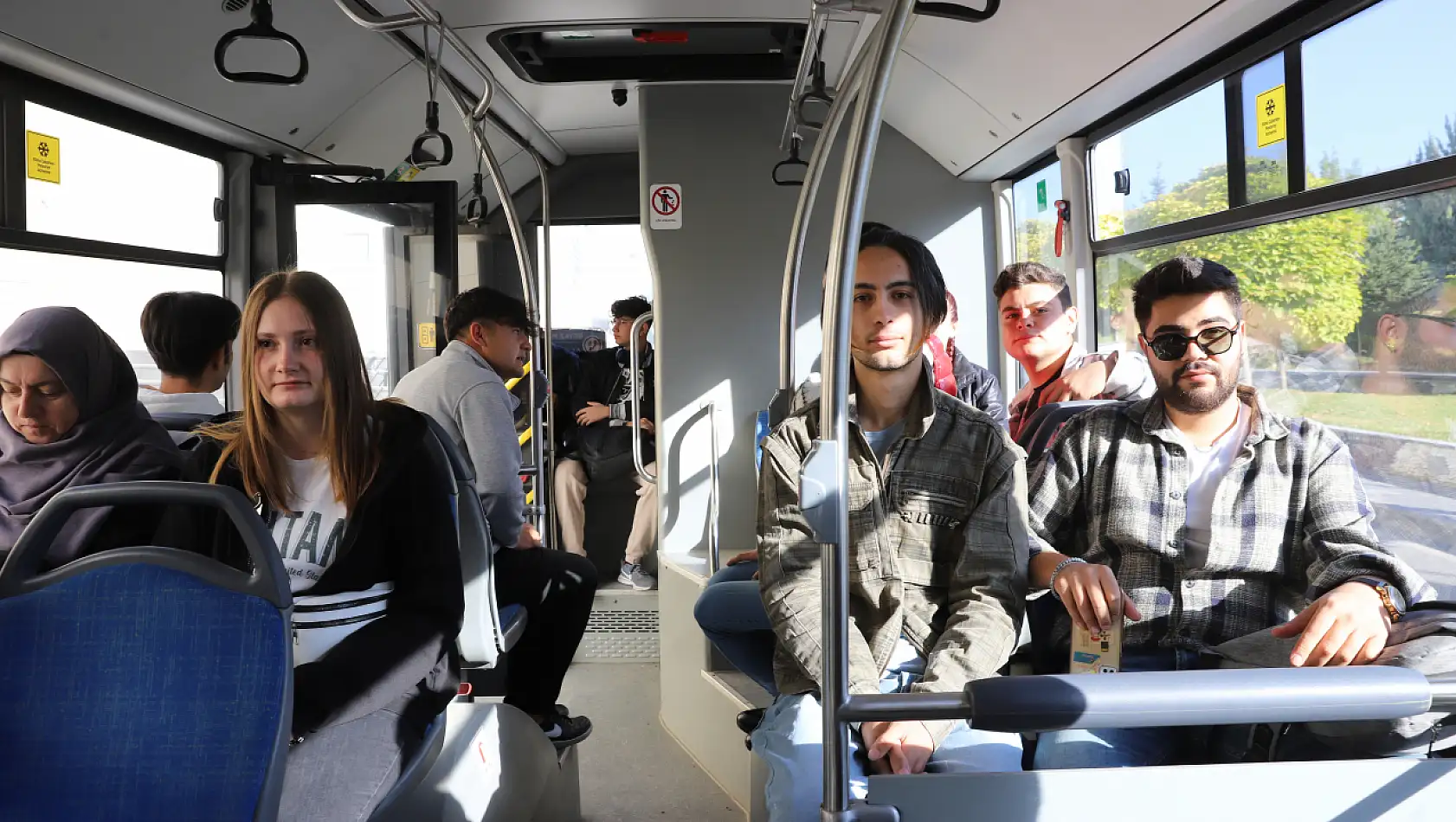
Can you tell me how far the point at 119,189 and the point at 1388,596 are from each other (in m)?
4.34

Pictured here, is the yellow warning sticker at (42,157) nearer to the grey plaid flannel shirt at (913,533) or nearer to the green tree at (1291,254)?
the grey plaid flannel shirt at (913,533)

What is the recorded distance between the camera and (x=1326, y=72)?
2.62 metres

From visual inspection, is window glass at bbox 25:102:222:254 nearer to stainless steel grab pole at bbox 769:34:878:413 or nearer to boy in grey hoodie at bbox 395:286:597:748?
boy in grey hoodie at bbox 395:286:597:748

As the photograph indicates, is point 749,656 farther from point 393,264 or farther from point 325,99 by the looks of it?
point 393,264

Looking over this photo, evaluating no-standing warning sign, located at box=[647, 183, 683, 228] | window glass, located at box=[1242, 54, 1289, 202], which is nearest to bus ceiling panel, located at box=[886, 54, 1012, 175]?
no-standing warning sign, located at box=[647, 183, 683, 228]

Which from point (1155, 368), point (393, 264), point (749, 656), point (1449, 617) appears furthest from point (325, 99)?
point (1449, 617)

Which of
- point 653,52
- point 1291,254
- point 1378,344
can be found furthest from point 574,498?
point 1378,344

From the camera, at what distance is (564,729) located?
3350 mm

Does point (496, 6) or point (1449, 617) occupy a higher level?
point (496, 6)

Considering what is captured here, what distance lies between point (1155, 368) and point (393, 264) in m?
4.51

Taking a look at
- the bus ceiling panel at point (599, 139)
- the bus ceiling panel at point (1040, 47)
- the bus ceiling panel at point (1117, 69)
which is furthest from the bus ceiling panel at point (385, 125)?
the bus ceiling panel at point (1117, 69)

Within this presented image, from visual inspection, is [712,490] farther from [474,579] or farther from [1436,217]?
[1436,217]

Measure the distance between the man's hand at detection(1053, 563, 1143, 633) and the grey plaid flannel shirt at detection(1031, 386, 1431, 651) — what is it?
0.66 ft

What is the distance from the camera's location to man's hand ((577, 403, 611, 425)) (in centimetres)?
612
